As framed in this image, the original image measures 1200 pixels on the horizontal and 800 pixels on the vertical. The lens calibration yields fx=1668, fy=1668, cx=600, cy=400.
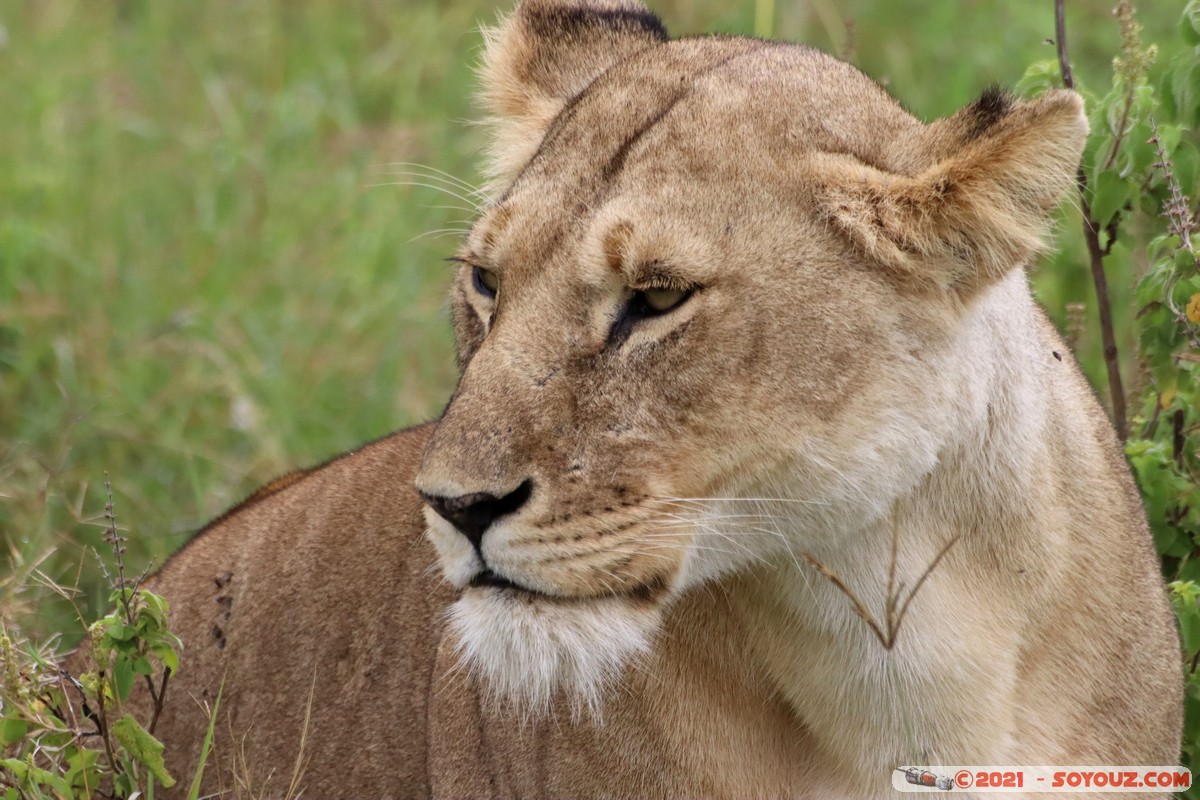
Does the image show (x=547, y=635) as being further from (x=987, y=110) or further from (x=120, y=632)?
(x=987, y=110)

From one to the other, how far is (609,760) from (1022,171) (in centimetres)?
114

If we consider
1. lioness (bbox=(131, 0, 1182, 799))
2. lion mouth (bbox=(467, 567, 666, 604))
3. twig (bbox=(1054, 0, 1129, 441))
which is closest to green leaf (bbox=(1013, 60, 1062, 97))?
twig (bbox=(1054, 0, 1129, 441))

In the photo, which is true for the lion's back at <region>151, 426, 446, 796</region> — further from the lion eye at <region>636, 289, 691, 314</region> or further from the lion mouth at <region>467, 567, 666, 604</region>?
the lion eye at <region>636, 289, 691, 314</region>

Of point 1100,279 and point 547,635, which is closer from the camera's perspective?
point 547,635

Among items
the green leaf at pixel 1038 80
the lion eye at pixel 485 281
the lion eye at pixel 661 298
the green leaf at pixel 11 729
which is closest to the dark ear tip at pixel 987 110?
the lion eye at pixel 661 298

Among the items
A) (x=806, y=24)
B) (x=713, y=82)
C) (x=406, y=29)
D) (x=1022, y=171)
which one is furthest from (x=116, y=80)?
(x=1022, y=171)

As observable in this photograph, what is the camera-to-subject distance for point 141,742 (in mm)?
2758

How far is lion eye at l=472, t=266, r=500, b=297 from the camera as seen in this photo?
2631 millimetres

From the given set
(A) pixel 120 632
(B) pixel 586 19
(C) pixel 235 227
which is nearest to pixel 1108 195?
(B) pixel 586 19

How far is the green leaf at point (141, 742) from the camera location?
2.75m

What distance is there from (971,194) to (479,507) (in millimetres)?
815

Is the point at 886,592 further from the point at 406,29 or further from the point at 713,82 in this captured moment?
the point at 406,29

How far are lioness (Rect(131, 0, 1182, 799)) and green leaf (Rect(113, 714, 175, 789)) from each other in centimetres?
52

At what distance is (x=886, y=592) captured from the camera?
2525 mm
